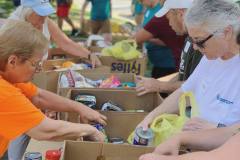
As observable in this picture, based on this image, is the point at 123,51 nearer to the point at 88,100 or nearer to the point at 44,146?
the point at 88,100

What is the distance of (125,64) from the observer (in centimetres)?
407

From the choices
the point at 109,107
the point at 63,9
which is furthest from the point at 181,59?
the point at 63,9

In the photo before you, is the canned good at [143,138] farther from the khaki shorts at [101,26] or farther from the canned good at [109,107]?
the khaki shorts at [101,26]

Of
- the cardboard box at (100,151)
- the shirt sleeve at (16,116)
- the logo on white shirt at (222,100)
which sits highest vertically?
the logo on white shirt at (222,100)

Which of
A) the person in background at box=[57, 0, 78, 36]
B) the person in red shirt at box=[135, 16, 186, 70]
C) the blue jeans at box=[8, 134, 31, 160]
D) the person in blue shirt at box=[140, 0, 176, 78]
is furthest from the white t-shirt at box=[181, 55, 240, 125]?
the person in background at box=[57, 0, 78, 36]

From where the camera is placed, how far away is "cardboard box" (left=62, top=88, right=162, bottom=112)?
3.03 metres

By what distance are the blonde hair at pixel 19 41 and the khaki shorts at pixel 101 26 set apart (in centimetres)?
553

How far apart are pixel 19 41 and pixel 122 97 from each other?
112 centimetres

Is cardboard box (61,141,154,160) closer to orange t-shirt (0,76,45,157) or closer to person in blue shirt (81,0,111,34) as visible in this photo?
orange t-shirt (0,76,45,157)

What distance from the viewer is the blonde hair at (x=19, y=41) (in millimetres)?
2041

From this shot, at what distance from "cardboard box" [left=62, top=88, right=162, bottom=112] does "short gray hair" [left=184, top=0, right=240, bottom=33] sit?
3.34 feet

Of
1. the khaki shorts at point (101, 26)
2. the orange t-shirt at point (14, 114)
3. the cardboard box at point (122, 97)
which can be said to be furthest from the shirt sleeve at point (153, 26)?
the khaki shorts at point (101, 26)

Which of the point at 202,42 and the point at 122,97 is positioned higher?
the point at 202,42

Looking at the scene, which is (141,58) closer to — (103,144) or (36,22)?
Result: (36,22)
